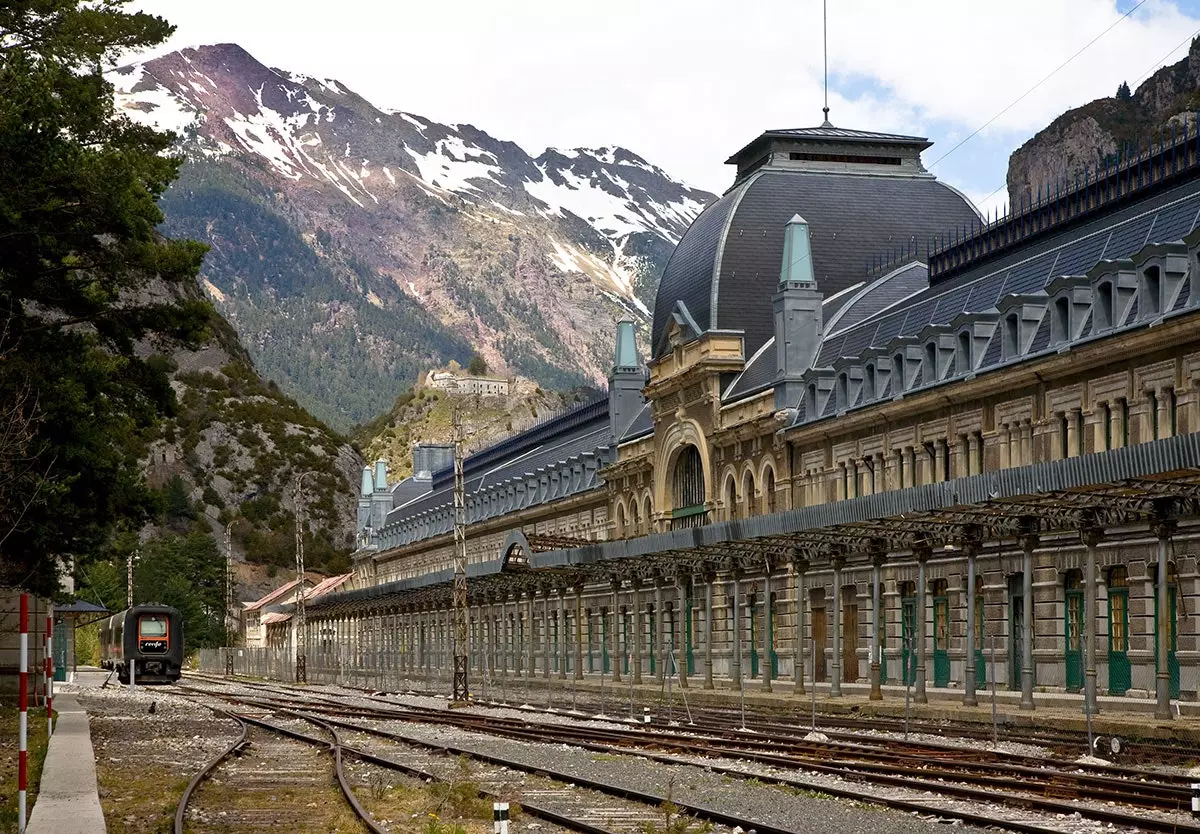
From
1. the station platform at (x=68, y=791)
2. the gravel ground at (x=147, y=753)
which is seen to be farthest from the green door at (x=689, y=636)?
the station platform at (x=68, y=791)

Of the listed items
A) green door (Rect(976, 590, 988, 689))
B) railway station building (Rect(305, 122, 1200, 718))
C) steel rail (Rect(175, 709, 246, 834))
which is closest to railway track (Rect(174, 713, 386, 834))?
steel rail (Rect(175, 709, 246, 834))

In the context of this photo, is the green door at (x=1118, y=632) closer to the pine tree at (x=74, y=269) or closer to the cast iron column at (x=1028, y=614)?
the cast iron column at (x=1028, y=614)

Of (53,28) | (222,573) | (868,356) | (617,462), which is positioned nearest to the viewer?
(53,28)

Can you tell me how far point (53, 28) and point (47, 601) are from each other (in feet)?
66.0

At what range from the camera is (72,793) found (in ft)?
75.5

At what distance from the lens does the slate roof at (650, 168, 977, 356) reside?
70688 mm

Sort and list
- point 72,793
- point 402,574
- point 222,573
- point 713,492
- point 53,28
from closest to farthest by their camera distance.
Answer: point 72,793, point 53,28, point 713,492, point 402,574, point 222,573

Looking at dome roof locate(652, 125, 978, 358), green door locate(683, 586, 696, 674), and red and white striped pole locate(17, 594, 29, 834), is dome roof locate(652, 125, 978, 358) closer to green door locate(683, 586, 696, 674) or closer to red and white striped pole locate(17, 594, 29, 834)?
green door locate(683, 586, 696, 674)

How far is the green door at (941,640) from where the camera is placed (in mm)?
49938

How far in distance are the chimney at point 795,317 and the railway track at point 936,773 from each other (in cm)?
2584

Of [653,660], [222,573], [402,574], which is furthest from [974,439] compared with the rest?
[222,573]

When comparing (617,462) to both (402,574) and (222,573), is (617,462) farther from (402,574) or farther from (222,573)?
(222,573)

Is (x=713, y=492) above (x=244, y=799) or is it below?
above

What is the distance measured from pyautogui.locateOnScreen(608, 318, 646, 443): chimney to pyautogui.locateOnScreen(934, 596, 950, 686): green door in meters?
33.8
